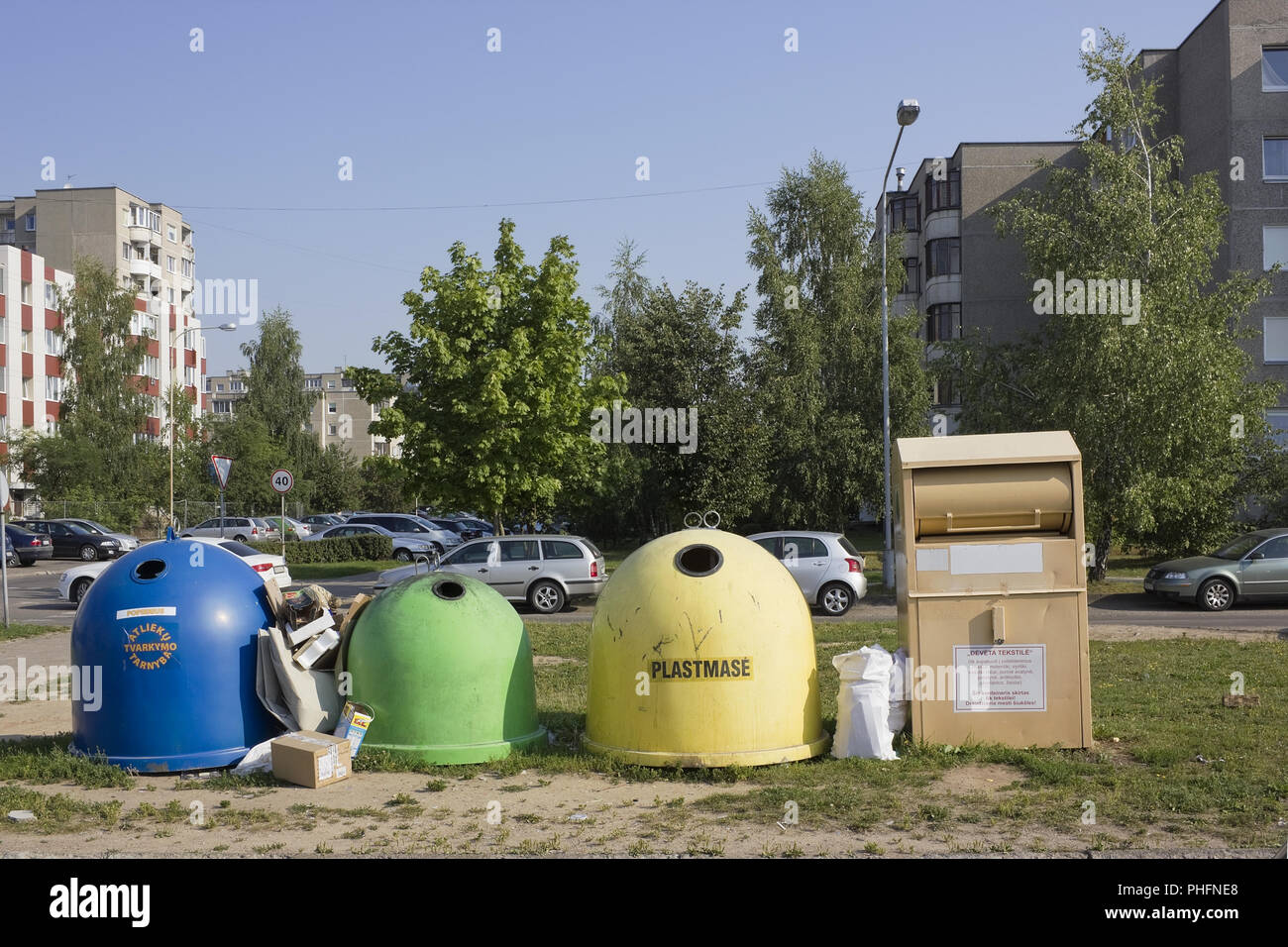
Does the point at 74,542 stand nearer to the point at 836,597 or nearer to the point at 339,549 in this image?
the point at 339,549

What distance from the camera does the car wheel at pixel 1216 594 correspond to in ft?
60.9

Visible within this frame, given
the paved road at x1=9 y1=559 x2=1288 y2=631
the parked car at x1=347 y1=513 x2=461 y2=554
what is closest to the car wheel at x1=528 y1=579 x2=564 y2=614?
the paved road at x1=9 y1=559 x2=1288 y2=631

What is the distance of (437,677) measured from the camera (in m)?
7.39

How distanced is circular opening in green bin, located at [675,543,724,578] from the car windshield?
15.2 meters

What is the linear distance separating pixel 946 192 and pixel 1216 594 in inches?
1277

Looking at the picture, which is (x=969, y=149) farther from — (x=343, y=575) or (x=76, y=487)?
(x=76, y=487)

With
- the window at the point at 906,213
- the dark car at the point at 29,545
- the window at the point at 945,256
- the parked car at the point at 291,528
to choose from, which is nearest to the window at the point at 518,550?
the parked car at the point at 291,528

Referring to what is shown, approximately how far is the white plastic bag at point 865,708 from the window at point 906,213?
4740 centimetres

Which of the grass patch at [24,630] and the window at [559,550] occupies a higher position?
the window at [559,550]

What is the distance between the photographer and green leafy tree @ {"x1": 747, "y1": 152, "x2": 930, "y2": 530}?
34.0 metres

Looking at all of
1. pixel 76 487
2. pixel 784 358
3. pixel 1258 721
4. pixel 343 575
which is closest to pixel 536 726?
pixel 1258 721

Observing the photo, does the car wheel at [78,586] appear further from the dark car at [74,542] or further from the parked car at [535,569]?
the dark car at [74,542]

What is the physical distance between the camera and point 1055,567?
7.65 m

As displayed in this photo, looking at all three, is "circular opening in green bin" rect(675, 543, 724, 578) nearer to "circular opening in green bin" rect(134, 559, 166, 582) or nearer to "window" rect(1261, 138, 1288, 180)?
"circular opening in green bin" rect(134, 559, 166, 582)
